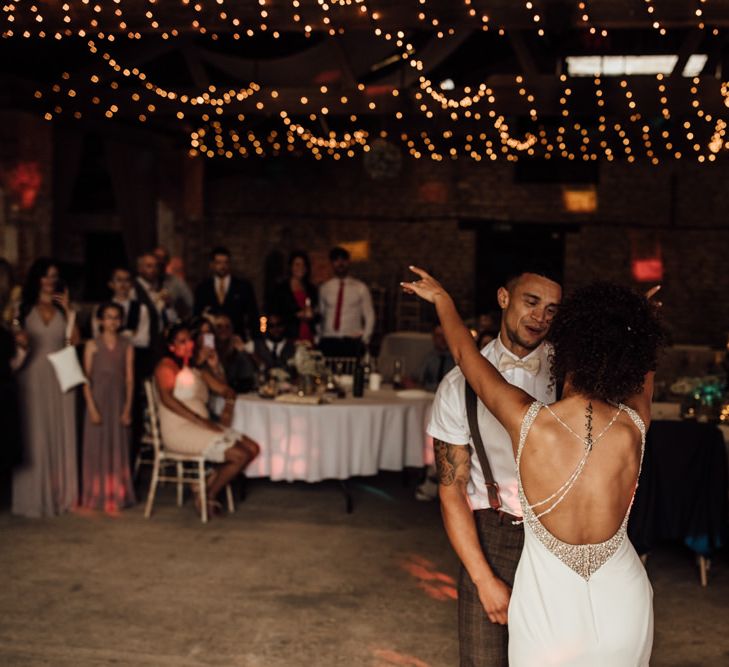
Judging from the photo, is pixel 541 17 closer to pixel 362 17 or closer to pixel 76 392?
pixel 362 17

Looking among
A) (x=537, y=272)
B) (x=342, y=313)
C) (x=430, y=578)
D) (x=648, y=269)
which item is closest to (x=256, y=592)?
(x=430, y=578)

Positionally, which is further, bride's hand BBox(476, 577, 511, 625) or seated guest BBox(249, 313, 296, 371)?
seated guest BBox(249, 313, 296, 371)

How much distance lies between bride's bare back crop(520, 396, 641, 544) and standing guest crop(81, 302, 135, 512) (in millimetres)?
4353

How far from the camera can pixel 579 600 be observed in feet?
6.55

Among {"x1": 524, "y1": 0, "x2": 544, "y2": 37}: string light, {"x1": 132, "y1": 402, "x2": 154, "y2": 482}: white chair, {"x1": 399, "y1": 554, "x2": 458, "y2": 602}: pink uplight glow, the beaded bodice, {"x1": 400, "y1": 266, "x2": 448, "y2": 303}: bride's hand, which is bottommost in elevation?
{"x1": 399, "y1": 554, "x2": 458, "y2": 602}: pink uplight glow

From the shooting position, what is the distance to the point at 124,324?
23.5ft

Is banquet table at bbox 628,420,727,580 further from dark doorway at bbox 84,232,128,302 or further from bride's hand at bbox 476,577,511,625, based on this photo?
dark doorway at bbox 84,232,128,302

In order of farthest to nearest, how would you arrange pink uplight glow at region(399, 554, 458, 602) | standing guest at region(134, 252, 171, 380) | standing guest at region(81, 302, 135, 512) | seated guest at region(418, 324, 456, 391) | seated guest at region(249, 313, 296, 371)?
1. standing guest at region(134, 252, 171, 380)
2. seated guest at region(249, 313, 296, 371)
3. seated guest at region(418, 324, 456, 391)
4. standing guest at region(81, 302, 135, 512)
5. pink uplight glow at region(399, 554, 458, 602)

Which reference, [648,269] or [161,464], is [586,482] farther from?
[648,269]

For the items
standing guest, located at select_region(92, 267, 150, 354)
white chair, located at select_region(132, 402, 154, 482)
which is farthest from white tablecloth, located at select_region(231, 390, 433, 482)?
standing guest, located at select_region(92, 267, 150, 354)

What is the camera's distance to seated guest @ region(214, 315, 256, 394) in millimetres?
6555

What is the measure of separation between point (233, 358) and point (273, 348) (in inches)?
12.1

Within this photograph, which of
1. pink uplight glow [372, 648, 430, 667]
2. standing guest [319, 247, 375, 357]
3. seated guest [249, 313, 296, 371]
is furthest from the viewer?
standing guest [319, 247, 375, 357]

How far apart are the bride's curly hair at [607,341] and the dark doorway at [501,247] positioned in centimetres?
1227
